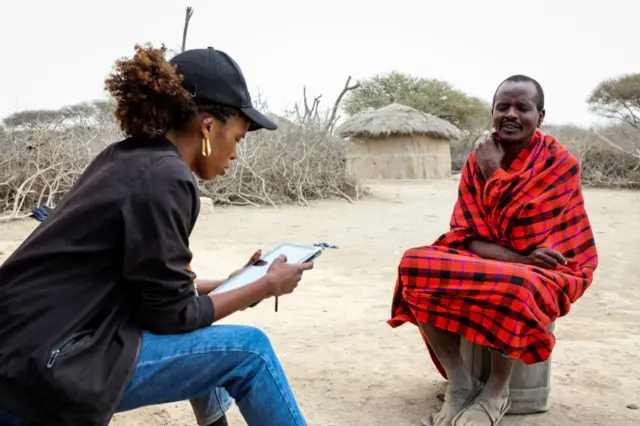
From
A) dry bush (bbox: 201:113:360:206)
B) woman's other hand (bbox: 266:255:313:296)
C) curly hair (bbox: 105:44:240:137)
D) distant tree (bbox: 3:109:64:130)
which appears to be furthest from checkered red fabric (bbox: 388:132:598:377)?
distant tree (bbox: 3:109:64:130)

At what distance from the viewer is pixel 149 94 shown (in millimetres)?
1537

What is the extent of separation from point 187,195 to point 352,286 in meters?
3.72

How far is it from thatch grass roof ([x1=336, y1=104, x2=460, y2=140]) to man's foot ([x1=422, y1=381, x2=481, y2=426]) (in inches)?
690

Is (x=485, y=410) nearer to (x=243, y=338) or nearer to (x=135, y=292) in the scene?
(x=243, y=338)

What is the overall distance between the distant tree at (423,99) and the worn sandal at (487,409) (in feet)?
91.7

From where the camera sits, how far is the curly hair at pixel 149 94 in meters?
1.51

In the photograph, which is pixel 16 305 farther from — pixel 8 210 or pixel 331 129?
pixel 331 129

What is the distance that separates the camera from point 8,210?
9344 millimetres

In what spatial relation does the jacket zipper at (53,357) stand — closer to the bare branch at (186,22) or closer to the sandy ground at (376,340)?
the sandy ground at (376,340)

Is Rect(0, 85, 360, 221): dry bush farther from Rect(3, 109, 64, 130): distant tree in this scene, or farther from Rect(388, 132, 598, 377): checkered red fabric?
Rect(388, 132, 598, 377): checkered red fabric

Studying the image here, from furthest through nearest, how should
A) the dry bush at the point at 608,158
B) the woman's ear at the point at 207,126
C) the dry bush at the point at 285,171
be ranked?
the dry bush at the point at 608,158, the dry bush at the point at 285,171, the woman's ear at the point at 207,126

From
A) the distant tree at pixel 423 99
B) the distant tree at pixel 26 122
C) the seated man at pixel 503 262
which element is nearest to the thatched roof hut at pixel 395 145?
the distant tree at pixel 423 99

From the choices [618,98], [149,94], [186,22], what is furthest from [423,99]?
[149,94]

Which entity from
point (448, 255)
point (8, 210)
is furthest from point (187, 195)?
point (8, 210)
